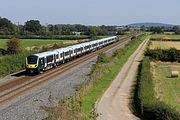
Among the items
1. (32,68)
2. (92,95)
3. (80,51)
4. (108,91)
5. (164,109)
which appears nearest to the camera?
(164,109)

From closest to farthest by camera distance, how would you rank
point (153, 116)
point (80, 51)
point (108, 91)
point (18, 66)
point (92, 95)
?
point (153, 116), point (92, 95), point (108, 91), point (18, 66), point (80, 51)

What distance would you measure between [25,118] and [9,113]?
1.86m

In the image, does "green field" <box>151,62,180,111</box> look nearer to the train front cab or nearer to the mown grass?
the mown grass

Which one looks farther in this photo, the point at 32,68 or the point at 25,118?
the point at 32,68

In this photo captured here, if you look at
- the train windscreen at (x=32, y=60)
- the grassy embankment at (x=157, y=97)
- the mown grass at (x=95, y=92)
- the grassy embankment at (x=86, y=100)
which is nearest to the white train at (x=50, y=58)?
the train windscreen at (x=32, y=60)

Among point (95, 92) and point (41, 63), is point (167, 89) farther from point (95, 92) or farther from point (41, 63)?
point (41, 63)

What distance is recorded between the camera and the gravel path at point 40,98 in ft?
79.2

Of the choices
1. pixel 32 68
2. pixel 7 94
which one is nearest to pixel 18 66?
pixel 32 68

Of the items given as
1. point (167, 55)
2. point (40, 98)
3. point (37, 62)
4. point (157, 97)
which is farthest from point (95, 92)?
point (167, 55)

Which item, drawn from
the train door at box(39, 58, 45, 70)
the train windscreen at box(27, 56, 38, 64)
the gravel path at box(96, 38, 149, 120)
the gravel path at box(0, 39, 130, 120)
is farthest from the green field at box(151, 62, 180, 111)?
the train windscreen at box(27, 56, 38, 64)

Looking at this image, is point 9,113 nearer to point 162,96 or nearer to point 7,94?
point 7,94

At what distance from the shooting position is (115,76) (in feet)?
141

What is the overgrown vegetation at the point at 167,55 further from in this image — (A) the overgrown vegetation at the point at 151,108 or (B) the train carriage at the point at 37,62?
(A) the overgrown vegetation at the point at 151,108

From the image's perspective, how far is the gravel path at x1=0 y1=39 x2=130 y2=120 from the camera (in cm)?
2414
